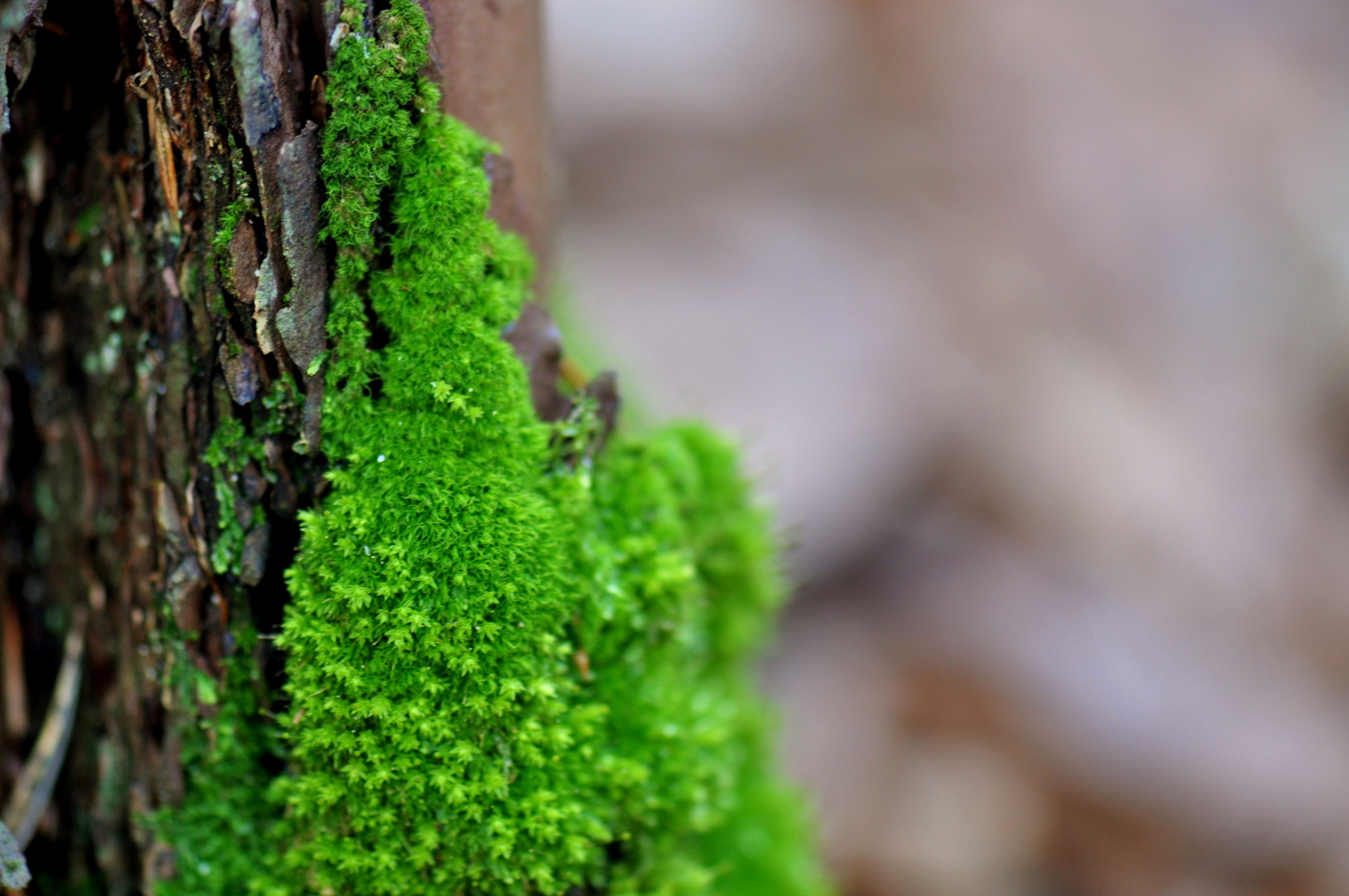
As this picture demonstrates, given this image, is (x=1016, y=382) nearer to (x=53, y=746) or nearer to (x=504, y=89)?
(x=504, y=89)

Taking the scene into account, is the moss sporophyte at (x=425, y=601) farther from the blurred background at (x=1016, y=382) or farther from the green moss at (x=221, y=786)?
the blurred background at (x=1016, y=382)

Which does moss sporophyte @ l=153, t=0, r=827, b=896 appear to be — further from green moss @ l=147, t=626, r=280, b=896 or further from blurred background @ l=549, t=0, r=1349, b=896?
blurred background @ l=549, t=0, r=1349, b=896

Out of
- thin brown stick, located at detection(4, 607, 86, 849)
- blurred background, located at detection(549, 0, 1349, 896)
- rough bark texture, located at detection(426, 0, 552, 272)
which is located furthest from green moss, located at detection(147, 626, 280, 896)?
blurred background, located at detection(549, 0, 1349, 896)

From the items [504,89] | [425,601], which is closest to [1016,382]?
[504,89]

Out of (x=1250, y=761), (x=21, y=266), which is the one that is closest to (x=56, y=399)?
(x=21, y=266)

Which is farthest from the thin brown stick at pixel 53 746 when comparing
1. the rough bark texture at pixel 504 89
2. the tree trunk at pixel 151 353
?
the rough bark texture at pixel 504 89
